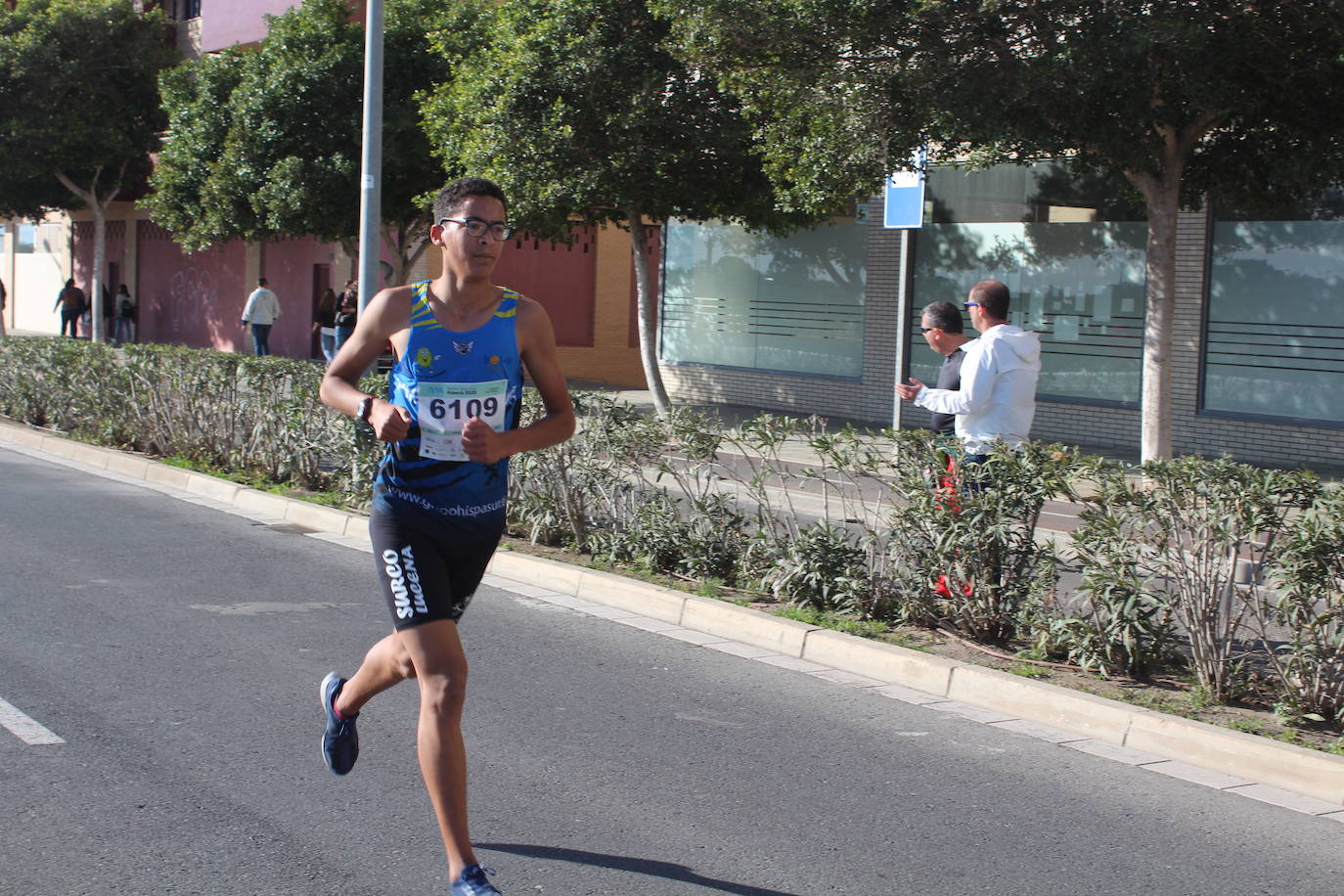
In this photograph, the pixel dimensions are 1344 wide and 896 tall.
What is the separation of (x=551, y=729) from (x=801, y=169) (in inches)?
385

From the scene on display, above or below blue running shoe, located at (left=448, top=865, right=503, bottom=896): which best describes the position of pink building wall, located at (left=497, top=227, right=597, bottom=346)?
above

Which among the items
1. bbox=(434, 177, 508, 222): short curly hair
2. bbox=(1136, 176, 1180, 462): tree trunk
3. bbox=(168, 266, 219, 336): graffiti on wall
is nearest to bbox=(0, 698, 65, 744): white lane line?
bbox=(434, 177, 508, 222): short curly hair

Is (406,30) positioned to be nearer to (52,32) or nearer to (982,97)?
(52,32)

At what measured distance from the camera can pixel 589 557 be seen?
343 inches

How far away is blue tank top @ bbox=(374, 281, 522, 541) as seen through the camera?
3939 mm

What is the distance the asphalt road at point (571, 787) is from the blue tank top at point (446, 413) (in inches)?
41.4

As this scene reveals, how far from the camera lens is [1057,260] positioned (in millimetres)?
18281

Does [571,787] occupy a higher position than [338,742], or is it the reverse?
[338,742]

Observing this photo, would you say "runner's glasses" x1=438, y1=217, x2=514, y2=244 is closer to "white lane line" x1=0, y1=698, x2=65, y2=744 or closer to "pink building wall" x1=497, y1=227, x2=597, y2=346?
"white lane line" x1=0, y1=698, x2=65, y2=744

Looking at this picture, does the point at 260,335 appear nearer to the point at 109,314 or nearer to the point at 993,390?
the point at 109,314

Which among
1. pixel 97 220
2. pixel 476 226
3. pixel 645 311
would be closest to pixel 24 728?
pixel 476 226

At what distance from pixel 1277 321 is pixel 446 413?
1438 centimetres

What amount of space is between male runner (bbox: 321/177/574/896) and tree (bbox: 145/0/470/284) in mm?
19905

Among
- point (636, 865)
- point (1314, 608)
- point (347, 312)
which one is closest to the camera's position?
point (636, 865)
